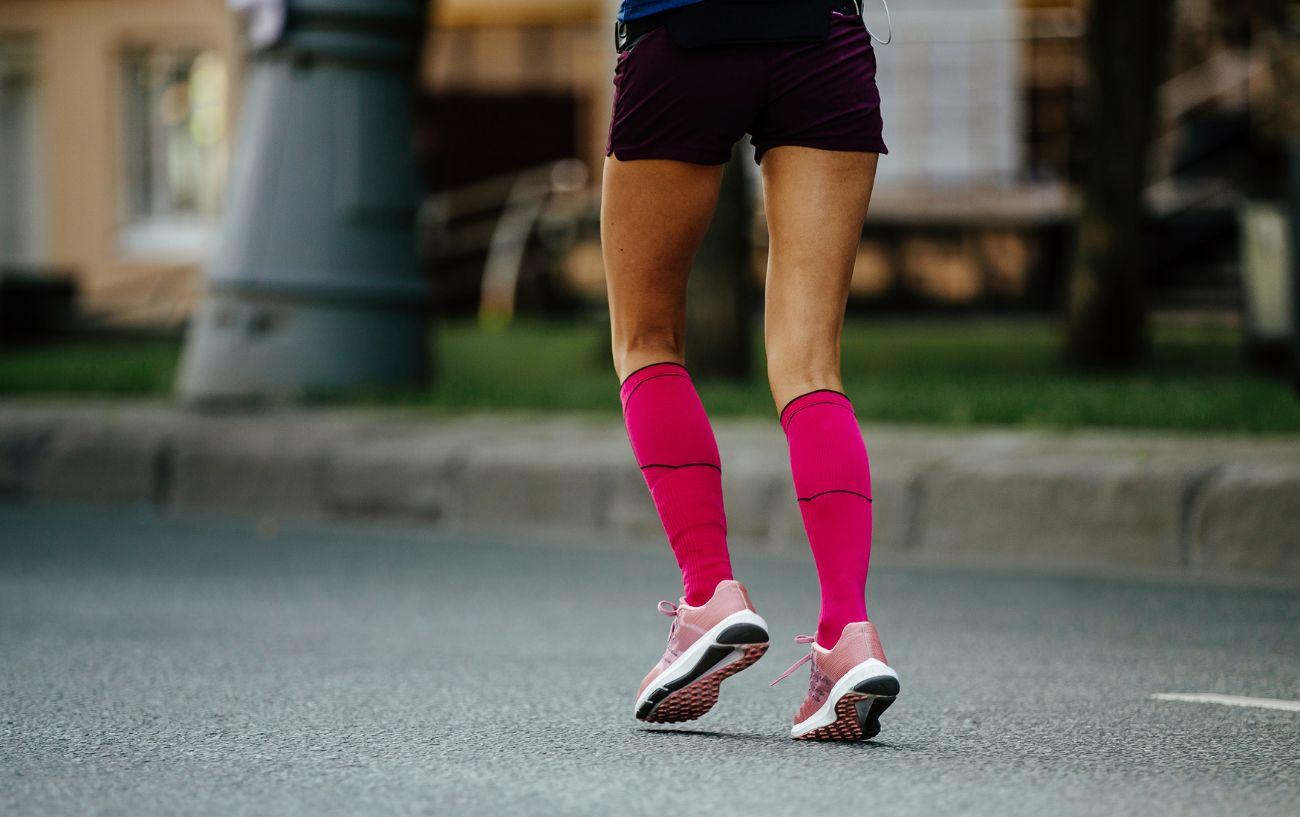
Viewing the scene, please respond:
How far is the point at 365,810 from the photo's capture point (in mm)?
2803

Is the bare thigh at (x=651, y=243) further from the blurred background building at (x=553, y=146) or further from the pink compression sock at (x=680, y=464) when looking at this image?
the blurred background building at (x=553, y=146)

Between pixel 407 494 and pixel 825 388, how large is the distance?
13.2 feet

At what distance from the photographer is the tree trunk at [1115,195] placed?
10.4 metres

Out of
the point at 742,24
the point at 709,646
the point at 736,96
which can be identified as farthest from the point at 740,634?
the point at 742,24

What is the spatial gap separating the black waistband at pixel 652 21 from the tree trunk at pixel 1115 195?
7363mm

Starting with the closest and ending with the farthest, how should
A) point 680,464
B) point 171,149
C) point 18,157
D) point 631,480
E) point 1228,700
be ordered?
point 680,464 → point 1228,700 → point 631,480 → point 171,149 → point 18,157

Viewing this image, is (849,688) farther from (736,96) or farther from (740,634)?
(736,96)

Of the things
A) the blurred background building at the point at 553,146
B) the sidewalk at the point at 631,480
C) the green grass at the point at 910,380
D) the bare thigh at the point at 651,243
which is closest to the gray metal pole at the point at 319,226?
the green grass at the point at 910,380

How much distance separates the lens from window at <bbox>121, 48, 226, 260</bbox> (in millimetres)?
20406

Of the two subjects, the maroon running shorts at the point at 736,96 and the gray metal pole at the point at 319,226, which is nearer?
the maroon running shorts at the point at 736,96

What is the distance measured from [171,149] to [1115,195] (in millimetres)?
12751

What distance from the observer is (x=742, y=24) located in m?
3.18

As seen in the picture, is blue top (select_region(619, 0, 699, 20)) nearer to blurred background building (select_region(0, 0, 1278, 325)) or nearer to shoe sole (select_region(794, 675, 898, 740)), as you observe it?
shoe sole (select_region(794, 675, 898, 740))

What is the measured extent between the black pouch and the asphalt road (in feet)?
3.84
